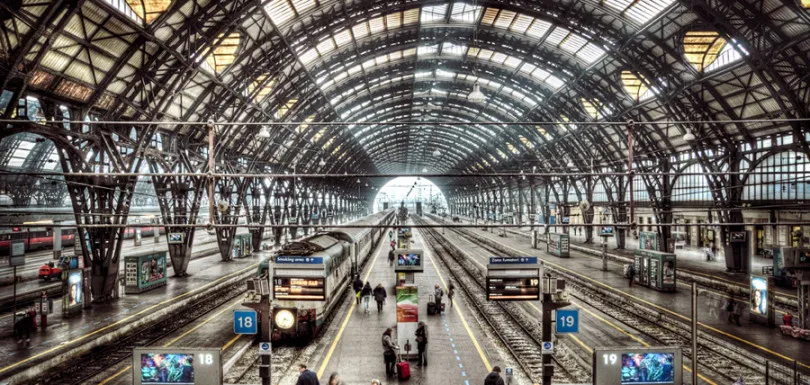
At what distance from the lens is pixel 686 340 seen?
659 inches

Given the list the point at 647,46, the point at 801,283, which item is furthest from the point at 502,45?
the point at 801,283

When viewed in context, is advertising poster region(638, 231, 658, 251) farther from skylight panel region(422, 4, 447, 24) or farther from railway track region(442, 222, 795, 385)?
skylight panel region(422, 4, 447, 24)

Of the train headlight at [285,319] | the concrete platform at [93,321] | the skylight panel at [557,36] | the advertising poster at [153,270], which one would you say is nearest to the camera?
the concrete platform at [93,321]

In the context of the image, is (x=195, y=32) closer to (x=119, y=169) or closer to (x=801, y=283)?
(x=119, y=169)

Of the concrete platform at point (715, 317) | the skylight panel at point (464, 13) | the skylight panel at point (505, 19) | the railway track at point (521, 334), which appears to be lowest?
the railway track at point (521, 334)

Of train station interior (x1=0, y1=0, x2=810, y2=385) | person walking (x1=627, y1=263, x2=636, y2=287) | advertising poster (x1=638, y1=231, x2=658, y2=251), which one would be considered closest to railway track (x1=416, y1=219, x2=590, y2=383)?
train station interior (x1=0, y1=0, x2=810, y2=385)

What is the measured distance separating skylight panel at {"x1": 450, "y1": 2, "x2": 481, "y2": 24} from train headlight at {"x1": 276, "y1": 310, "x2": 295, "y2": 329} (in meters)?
20.3

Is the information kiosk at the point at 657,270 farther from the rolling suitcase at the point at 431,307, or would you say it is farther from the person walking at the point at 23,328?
the person walking at the point at 23,328

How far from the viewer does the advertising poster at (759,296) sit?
58.4 feet

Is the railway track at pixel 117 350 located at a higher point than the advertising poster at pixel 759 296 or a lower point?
lower

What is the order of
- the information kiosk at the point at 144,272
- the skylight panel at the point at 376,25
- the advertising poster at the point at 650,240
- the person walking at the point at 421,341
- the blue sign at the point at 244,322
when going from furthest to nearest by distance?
the advertising poster at the point at 650,240 → the skylight panel at the point at 376,25 → the information kiosk at the point at 144,272 → the person walking at the point at 421,341 → the blue sign at the point at 244,322

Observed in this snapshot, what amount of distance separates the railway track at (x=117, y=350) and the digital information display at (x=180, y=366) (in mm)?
3693

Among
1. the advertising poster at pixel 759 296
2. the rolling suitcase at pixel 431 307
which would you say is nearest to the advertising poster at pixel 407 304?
the rolling suitcase at pixel 431 307

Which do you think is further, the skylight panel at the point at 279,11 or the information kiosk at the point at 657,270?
the information kiosk at the point at 657,270
